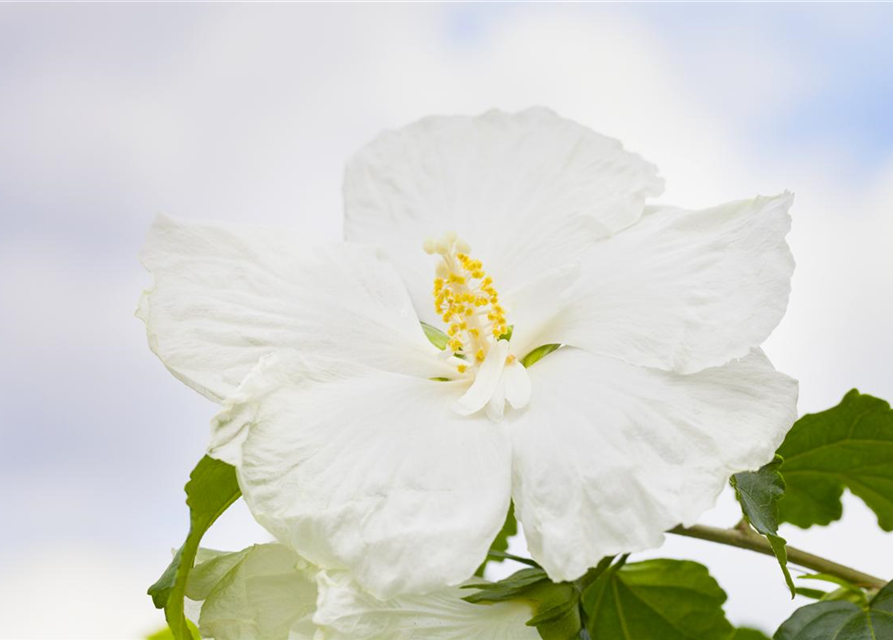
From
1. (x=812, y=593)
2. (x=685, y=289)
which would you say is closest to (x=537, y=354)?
(x=685, y=289)

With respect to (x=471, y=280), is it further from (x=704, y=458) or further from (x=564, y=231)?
(x=704, y=458)

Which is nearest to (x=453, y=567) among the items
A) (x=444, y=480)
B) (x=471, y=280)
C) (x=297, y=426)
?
(x=444, y=480)

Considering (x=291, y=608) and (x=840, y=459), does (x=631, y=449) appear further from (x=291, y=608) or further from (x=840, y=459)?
(x=840, y=459)

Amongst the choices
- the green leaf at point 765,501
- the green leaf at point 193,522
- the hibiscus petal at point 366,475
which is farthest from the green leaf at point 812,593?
the green leaf at point 193,522

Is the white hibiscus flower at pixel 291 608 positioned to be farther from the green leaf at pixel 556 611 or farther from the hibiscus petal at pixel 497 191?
the hibiscus petal at pixel 497 191

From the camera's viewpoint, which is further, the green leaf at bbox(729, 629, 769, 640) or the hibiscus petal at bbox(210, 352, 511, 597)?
the green leaf at bbox(729, 629, 769, 640)

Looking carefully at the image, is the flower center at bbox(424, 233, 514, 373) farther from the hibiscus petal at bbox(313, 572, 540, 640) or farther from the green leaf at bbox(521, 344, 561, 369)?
the hibiscus petal at bbox(313, 572, 540, 640)

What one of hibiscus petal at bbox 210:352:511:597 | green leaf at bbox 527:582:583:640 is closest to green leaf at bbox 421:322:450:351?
hibiscus petal at bbox 210:352:511:597
